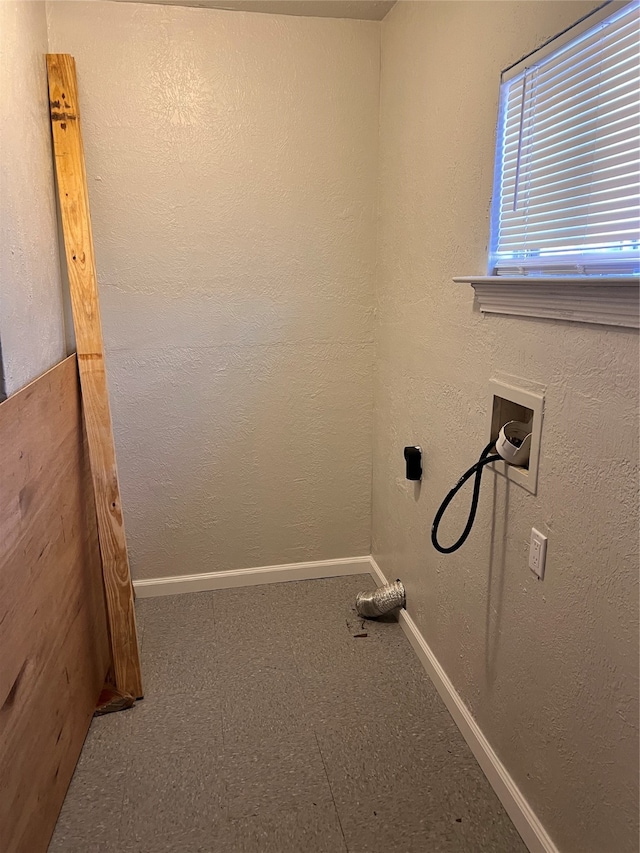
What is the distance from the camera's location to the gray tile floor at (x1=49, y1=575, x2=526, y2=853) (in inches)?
58.7

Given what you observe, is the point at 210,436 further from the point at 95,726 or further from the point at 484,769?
the point at 484,769

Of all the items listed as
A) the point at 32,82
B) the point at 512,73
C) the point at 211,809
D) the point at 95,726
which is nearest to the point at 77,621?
the point at 95,726

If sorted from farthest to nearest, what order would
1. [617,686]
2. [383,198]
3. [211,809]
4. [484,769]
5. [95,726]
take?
[383,198]
[95,726]
[484,769]
[211,809]
[617,686]

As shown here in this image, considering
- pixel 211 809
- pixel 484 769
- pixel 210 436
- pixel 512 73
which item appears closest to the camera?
pixel 512 73

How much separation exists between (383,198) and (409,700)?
73.3 inches

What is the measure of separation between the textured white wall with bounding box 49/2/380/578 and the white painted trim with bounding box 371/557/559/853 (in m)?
0.78

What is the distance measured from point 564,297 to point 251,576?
75.8 inches

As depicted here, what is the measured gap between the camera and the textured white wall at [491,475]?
1.14 m

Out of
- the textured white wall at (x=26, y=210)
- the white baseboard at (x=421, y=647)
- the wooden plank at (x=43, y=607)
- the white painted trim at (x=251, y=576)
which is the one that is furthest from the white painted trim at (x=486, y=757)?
the textured white wall at (x=26, y=210)

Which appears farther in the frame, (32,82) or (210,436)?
(210,436)

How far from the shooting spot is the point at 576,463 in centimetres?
123

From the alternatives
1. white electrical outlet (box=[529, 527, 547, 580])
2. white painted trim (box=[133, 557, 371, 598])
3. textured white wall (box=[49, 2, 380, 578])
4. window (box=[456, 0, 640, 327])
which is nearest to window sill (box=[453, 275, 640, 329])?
window (box=[456, 0, 640, 327])

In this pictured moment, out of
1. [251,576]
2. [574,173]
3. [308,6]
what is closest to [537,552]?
[574,173]

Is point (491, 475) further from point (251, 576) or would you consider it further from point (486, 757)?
point (251, 576)
